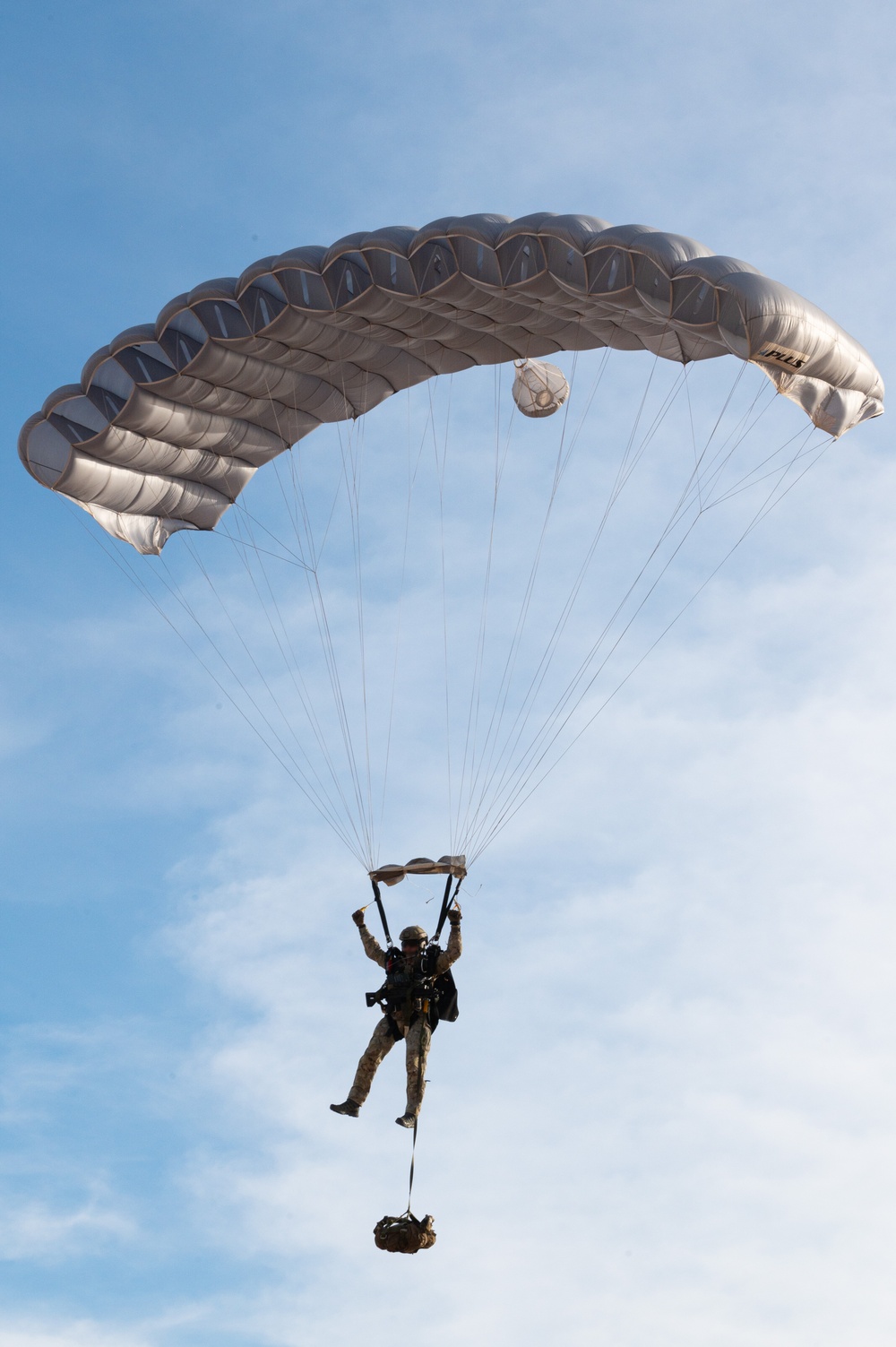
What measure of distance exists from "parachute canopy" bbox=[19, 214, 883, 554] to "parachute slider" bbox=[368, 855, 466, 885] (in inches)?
193

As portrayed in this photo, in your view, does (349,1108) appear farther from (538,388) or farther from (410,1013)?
(538,388)

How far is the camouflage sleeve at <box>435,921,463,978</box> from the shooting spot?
53.5 ft

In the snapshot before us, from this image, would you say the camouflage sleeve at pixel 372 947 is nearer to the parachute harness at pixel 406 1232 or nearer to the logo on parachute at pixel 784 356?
the parachute harness at pixel 406 1232

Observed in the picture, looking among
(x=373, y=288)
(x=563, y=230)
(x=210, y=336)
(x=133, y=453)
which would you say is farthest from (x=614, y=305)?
(x=133, y=453)

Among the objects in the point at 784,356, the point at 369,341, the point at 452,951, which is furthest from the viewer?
the point at 369,341

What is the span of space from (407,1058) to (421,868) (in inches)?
65.8

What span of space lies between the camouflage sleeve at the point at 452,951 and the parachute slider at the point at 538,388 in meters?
5.91

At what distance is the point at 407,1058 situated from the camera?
16391mm

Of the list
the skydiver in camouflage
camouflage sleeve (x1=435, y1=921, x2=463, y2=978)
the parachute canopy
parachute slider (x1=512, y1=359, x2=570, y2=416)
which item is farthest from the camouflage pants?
parachute slider (x1=512, y1=359, x2=570, y2=416)

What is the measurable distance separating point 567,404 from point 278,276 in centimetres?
369

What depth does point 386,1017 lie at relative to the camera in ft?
54.3

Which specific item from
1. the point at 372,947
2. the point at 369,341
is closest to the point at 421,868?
the point at 372,947

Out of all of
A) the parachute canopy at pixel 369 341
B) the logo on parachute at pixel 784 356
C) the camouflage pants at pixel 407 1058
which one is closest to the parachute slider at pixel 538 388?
the parachute canopy at pixel 369 341

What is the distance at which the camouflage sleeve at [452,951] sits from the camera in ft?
53.5
